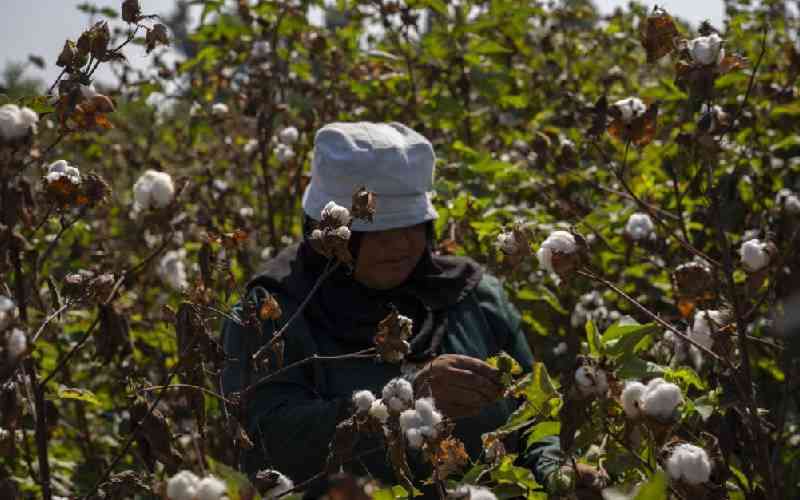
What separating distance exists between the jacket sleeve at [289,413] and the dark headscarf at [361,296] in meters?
0.06

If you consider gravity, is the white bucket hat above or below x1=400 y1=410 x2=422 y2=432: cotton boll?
above

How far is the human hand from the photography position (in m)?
1.82

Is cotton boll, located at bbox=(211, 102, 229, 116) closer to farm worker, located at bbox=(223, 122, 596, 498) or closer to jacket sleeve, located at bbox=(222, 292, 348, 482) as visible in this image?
farm worker, located at bbox=(223, 122, 596, 498)

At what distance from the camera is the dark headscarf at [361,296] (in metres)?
2.34

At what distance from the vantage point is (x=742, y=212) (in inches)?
136

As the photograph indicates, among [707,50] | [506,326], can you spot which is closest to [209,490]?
[707,50]

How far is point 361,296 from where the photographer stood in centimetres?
238

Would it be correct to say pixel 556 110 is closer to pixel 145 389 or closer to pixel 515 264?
pixel 515 264

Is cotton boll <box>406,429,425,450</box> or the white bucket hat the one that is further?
the white bucket hat

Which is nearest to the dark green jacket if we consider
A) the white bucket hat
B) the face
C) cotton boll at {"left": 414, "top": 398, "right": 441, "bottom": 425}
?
the face

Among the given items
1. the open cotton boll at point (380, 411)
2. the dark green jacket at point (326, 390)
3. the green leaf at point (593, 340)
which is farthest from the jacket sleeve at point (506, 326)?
the open cotton boll at point (380, 411)

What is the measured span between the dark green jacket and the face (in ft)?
0.55

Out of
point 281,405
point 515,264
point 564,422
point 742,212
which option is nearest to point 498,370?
point 515,264

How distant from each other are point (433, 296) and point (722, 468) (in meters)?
1.06
